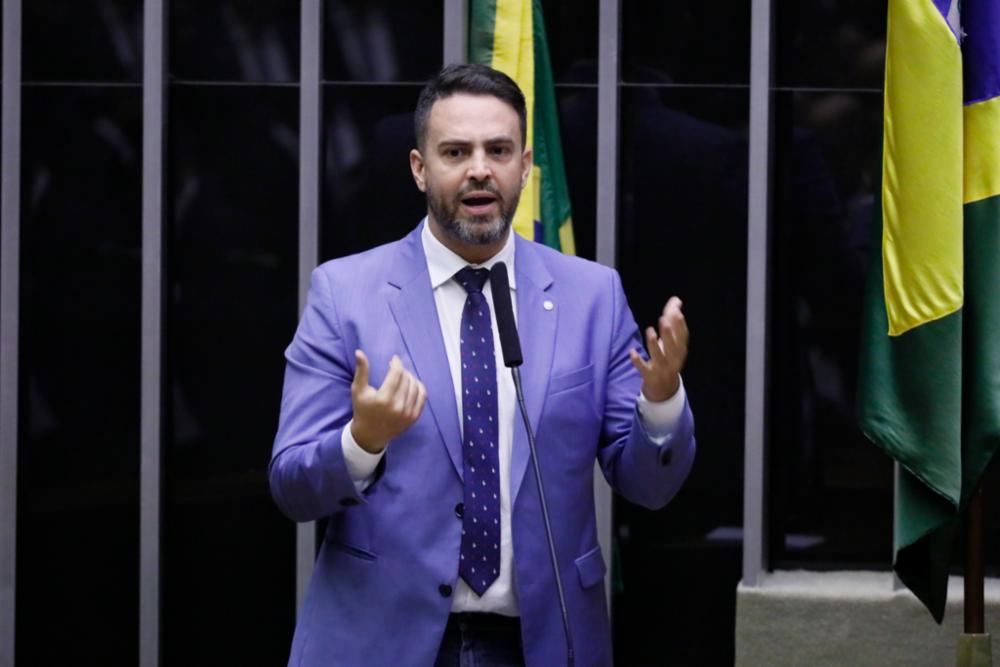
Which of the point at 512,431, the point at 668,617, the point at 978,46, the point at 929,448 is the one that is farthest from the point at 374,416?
the point at 668,617

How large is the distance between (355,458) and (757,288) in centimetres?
343

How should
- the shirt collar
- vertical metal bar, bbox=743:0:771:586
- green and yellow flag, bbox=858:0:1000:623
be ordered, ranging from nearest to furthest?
the shirt collar, green and yellow flag, bbox=858:0:1000:623, vertical metal bar, bbox=743:0:771:586

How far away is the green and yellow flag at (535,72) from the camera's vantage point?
20.0ft

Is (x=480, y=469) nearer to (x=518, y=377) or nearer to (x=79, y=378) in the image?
(x=518, y=377)

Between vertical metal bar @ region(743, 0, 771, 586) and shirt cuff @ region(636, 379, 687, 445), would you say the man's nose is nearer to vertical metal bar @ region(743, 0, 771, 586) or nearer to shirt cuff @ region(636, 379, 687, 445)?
shirt cuff @ region(636, 379, 687, 445)

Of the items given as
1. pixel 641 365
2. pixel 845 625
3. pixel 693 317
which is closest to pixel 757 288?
pixel 693 317

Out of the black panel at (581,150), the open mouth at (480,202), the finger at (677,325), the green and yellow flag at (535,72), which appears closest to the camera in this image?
the finger at (677,325)

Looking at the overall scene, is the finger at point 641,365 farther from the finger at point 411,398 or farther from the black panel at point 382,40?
the black panel at point 382,40

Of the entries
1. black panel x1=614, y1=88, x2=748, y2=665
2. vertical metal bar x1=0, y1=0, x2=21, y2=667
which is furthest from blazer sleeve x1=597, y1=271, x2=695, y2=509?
vertical metal bar x1=0, y1=0, x2=21, y2=667

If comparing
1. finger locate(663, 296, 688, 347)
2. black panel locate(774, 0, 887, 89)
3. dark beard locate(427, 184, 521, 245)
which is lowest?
finger locate(663, 296, 688, 347)

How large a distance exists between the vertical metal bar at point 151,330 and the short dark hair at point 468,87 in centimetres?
330

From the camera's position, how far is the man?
334cm

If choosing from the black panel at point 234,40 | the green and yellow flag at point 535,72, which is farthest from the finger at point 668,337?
the black panel at point 234,40

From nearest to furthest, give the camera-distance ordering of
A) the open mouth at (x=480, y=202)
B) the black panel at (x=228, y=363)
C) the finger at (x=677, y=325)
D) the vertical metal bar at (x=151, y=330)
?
the finger at (x=677, y=325) < the open mouth at (x=480, y=202) < the vertical metal bar at (x=151, y=330) < the black panel at (x=228, y=363)
